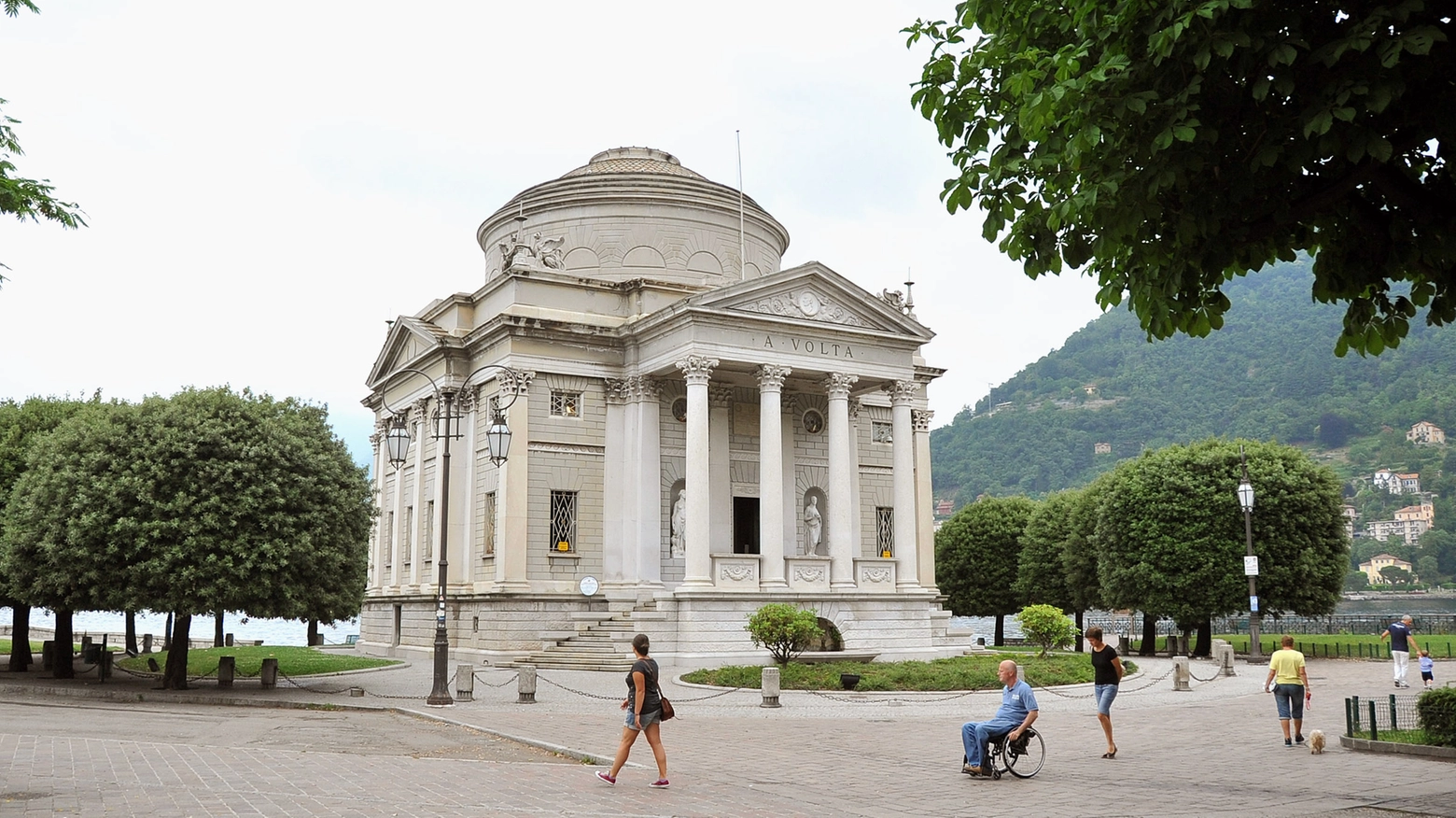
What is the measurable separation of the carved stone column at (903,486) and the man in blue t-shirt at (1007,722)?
78.6 feet

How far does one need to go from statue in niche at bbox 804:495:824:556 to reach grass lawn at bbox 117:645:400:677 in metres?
14.3

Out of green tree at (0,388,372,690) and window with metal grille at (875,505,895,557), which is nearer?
green tree at (0,388,372,690)

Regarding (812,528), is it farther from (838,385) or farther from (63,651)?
(63,651)

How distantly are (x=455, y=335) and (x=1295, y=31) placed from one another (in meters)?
35.1

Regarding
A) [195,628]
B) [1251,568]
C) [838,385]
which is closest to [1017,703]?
[838,385]

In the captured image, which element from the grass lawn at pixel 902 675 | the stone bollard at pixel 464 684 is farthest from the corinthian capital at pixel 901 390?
the stone bollard at pixel 464 684

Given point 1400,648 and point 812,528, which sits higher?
point 812,528

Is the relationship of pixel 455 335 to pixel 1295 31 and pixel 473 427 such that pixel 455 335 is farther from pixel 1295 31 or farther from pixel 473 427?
pixel 1295 31

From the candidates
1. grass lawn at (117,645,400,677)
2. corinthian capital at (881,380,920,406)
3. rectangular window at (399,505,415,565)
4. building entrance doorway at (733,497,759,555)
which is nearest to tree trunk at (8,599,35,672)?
grass lawn at (117,645,400,677)

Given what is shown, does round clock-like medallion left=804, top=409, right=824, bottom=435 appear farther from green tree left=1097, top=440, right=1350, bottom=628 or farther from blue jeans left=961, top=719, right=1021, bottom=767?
blue jeans left=961, top=719, right=1021, bottom=767

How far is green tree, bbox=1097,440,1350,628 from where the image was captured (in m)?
43.4

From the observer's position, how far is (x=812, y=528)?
1636 inches

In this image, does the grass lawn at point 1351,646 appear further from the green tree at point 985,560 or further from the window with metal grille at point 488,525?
the window with metal grille at point 488,525

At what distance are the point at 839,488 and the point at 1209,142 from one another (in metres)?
28.5
